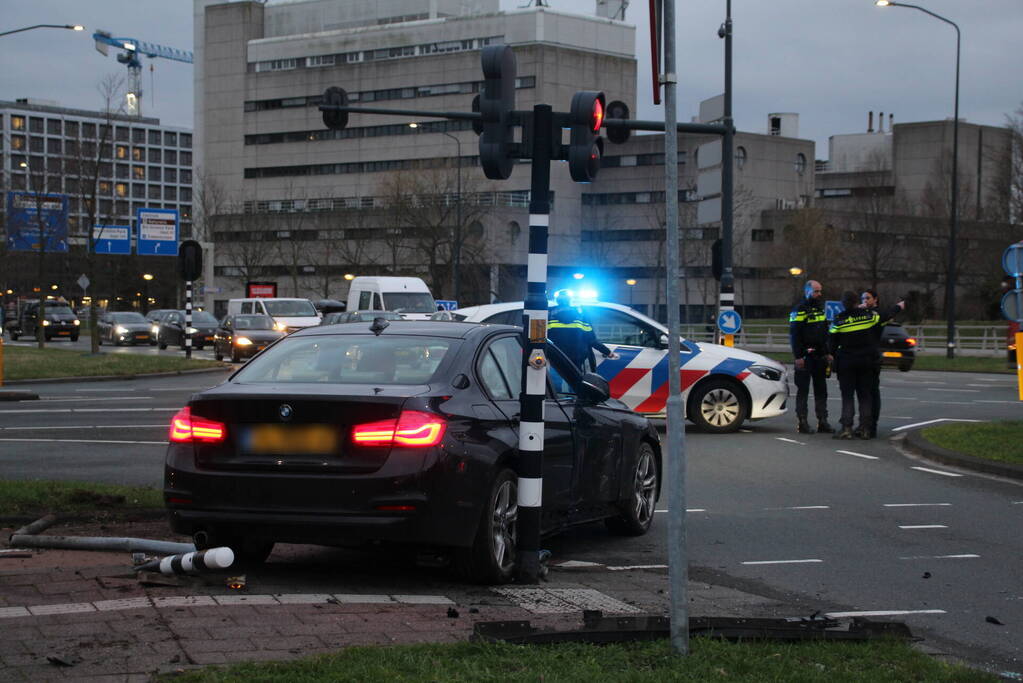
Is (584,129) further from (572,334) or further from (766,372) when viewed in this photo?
(766,372)

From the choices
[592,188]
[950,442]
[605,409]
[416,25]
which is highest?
[416,25]

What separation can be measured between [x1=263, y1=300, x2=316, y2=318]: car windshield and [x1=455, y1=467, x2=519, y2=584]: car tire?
3534 cm

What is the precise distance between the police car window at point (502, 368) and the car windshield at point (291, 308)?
113ft

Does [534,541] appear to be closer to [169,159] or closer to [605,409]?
[605,409]

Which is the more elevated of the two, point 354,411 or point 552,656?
point 354,411

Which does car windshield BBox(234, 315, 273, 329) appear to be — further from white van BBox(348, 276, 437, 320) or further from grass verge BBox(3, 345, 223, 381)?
white van BBox(348, 276, 437, 320)

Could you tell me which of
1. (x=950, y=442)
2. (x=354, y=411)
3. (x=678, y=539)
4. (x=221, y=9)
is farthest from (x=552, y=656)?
(x=221, y=9)

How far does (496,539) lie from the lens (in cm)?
711

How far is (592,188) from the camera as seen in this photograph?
303ft

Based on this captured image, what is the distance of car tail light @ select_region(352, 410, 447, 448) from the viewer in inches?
260

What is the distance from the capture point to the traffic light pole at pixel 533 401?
23.6 feet

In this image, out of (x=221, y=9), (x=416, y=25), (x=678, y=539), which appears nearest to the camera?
(x=678, y=539)

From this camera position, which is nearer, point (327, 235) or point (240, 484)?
point (240, 484)

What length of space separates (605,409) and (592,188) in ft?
277
